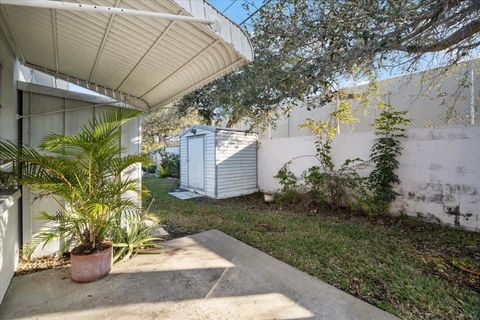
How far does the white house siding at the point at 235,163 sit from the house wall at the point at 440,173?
339 centimetres

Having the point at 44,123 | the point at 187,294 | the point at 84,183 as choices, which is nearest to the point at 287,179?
the point at 187,294

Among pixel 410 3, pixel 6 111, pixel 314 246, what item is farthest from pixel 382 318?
pixel 6 111

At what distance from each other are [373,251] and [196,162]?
6.02m

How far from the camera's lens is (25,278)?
2.61 meters

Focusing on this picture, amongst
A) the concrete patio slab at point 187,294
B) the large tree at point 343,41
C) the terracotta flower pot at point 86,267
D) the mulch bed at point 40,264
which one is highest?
the large tree at point 343,41

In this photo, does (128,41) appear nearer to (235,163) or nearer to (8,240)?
(8,240)

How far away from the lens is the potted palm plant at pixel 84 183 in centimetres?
242

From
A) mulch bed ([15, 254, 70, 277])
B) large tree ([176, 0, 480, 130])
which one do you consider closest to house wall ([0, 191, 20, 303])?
mulch bed ([15, 254, 70, 277])

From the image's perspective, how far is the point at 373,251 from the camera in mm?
3395

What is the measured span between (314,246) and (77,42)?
3.92 metres

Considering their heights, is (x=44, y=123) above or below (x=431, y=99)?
below

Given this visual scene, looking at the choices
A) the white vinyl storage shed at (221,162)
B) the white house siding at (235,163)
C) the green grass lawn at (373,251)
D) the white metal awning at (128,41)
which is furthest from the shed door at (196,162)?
the white metal awning at (128,41)

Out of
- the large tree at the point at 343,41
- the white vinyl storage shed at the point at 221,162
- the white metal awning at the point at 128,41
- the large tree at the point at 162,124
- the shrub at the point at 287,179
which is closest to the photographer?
the white metal awning at the point at 128,41

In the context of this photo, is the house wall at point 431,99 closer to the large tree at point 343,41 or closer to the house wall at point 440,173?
the house wall at point 440,173
